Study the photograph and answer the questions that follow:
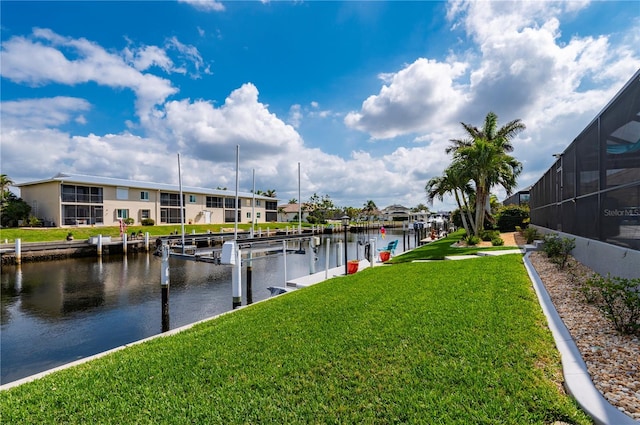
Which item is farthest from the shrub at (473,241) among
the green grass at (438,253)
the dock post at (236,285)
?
the dock post at (236,285)

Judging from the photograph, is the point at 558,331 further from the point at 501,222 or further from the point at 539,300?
the point at 501,222

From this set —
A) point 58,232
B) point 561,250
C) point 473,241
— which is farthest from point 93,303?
point 58,232

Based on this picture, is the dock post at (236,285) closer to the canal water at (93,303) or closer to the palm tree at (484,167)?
the canal water at (93,303)

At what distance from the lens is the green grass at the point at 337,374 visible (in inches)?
122

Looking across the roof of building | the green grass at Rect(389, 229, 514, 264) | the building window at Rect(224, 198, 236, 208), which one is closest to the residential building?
the green grass at Rect(389, 229, 514, 264)

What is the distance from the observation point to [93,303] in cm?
1344

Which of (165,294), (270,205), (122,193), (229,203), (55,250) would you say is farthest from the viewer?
(270,205)

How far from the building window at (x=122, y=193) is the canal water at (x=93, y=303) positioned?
17.5 m

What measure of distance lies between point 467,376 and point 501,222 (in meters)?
28.1

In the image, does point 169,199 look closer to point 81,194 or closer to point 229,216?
point 81,194

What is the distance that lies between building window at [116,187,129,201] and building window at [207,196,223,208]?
11.9 m

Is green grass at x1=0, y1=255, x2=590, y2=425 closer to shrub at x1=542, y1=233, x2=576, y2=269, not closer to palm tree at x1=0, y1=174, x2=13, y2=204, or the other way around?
shrub at x1=542, y1=233, x2=576, y2=269

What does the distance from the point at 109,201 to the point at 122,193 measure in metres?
1.79

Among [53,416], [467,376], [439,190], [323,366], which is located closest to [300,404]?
[323,366]
